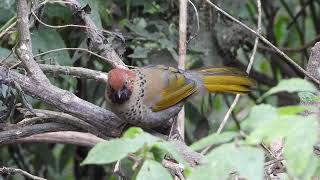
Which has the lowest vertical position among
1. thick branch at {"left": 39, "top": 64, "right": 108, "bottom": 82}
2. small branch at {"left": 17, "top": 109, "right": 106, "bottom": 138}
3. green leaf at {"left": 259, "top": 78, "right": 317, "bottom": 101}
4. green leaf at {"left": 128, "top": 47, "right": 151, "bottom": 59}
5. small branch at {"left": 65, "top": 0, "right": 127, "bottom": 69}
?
small branch at {"left": 17, "top": 109, "right": 106, "bottom": 138}

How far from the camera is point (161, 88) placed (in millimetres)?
3695

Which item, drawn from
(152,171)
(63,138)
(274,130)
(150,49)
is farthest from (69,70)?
(274,130)

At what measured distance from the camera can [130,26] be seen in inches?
151

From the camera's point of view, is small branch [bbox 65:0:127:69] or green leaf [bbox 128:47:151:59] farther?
green leaf [bbox 128:47:151:59]

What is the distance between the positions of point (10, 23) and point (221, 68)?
1276 mm

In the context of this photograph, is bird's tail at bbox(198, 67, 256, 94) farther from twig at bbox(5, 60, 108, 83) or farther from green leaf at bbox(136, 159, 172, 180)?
green leaf at bbox(136, 159, 172, 180)

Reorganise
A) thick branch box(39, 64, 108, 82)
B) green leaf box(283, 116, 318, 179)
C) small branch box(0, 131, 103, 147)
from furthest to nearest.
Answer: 1. small branch box(0, 131, 103, 147)
2. thick branch box(39, 64, 108, 82)
3. green leaf box(283, 116, 318, 179)

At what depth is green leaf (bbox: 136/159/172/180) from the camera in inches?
55.9

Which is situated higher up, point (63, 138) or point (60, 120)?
point (60, 120)

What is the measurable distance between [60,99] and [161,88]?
49.4 inches

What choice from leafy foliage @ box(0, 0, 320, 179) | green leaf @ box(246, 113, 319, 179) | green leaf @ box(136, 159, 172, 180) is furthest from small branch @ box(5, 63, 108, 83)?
green leaf @ box(246, 113, 319, 179)

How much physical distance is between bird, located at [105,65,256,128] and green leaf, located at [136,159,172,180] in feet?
5.48

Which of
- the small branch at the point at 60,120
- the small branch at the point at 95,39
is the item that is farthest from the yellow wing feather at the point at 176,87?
the small branch at the point at 60,120

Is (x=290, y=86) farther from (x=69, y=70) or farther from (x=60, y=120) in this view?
(x=69, y=70)
